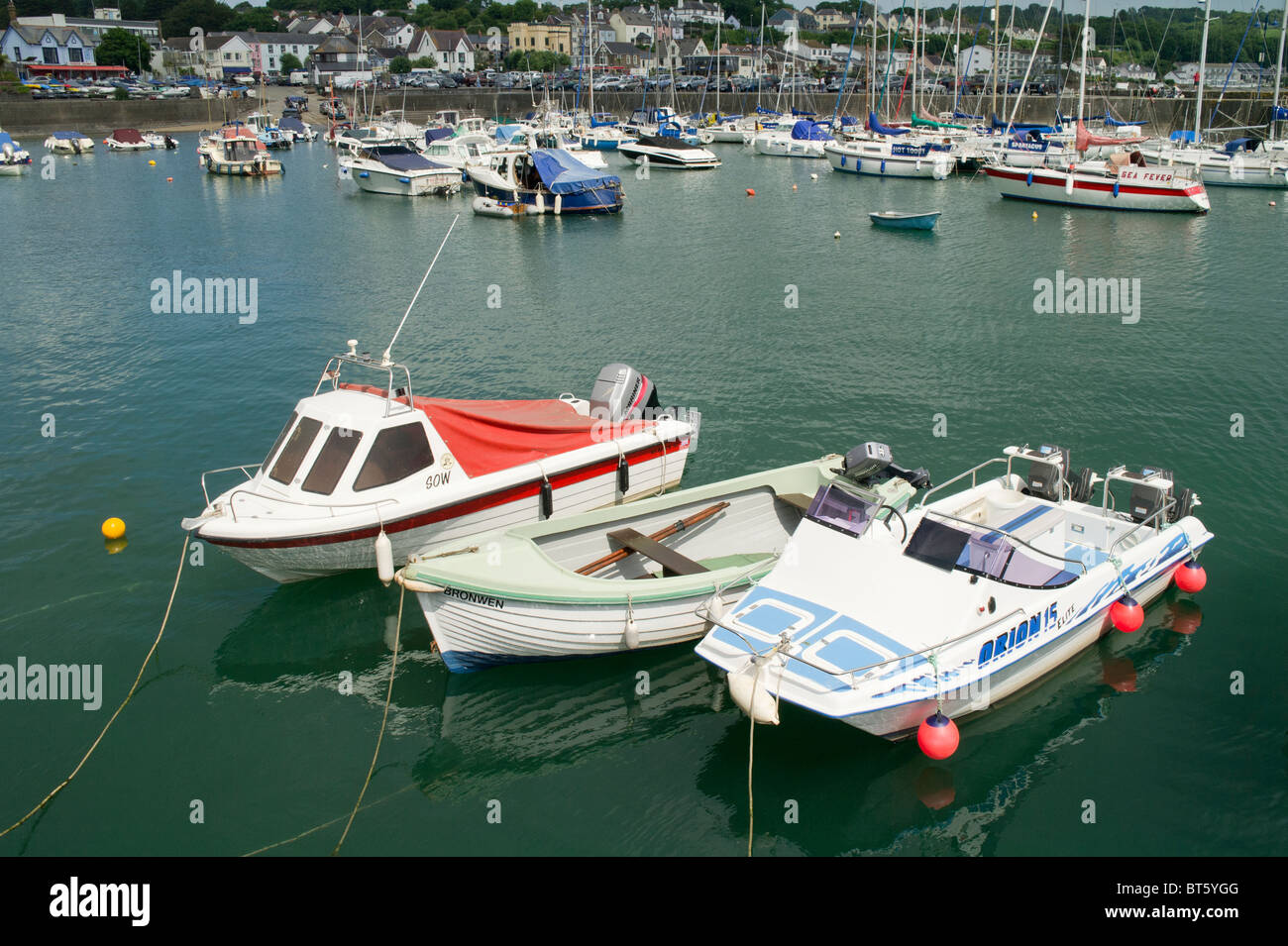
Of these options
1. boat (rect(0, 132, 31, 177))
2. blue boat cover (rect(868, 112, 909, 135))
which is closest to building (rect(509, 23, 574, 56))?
blue boat cover (rect(868, 112, 909, 135))

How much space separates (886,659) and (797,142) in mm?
79154

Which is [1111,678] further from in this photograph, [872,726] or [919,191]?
[919,191]

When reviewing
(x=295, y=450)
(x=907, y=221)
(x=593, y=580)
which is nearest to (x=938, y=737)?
(x=593, y=580)

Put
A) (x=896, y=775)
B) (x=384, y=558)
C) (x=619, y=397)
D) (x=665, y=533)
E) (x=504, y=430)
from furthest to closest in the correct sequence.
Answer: (x=619, y=397), (x=504, y=430), (x=665, y=533), (x=384, y=558), (x=896, y=775)

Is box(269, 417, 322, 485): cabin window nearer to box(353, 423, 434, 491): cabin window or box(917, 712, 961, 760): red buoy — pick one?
box(353, 423, 434, 491): cabin window

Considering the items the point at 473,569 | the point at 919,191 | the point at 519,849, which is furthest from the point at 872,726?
the point at 919,191

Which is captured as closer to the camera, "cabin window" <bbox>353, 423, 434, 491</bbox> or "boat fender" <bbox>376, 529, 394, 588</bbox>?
"boat fender" <bbox>376, 529, 394, 588</bbox>

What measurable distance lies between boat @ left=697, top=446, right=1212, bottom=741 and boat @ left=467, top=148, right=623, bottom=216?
42.9 m

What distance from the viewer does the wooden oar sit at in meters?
15.0

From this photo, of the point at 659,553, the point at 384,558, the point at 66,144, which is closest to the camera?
the point at 384,558

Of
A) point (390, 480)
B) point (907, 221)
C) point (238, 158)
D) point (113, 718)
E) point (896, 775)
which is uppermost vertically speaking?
point (238, 158)

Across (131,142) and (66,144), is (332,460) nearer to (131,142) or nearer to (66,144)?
(131,142)

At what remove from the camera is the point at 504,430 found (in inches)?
667

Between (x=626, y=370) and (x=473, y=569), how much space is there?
718 centimetres
